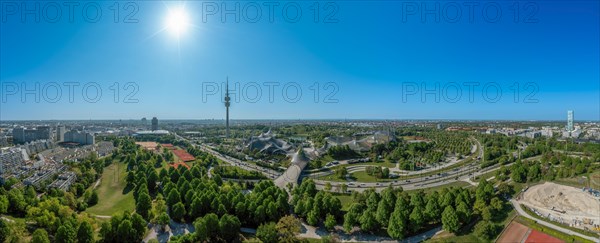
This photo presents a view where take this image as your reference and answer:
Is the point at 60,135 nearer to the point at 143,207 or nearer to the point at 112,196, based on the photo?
the point at 112,196

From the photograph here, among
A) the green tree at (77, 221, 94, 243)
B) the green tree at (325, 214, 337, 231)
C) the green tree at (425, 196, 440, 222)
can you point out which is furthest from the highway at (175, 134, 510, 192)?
the green tree at (77, 221, 94, 243)

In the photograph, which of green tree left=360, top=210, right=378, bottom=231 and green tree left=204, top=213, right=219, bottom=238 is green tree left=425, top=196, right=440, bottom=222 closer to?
green tree left=360, top=210, right=378, bottom=231

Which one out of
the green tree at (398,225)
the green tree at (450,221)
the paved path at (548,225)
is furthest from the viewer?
the green tree at (450,221)

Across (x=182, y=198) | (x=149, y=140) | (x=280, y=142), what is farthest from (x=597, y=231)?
(x=149, y=140)

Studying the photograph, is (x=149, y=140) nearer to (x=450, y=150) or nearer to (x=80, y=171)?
(x=80, y=171)

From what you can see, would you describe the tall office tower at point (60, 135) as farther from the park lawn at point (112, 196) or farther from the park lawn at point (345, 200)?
the park lawn at point (345, 200)

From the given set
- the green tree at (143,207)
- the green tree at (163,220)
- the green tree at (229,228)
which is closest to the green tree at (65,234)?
the green tree at (163,220)

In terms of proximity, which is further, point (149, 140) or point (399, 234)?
point (149, 140)
